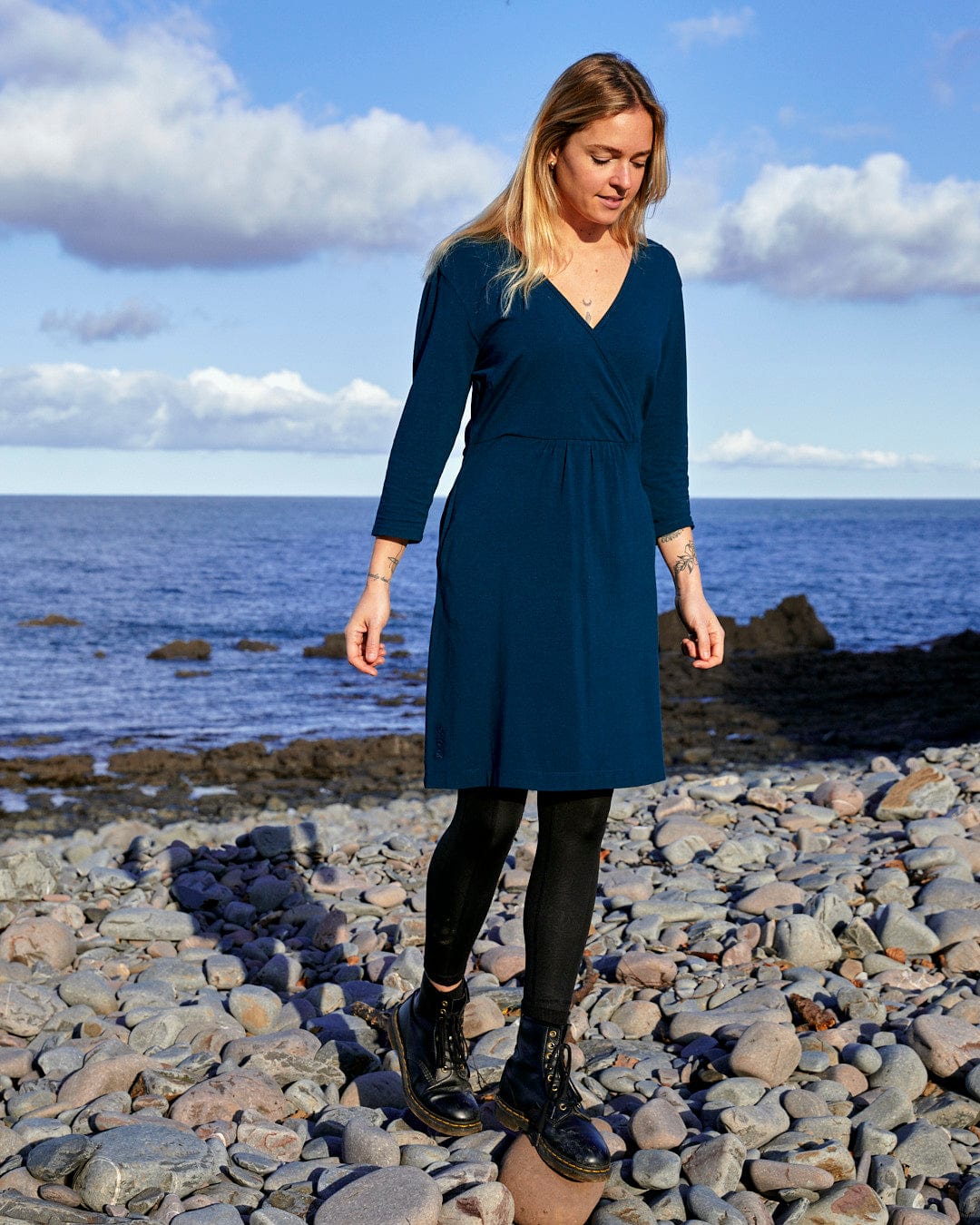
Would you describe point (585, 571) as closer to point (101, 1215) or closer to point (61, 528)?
point (101, 1215)

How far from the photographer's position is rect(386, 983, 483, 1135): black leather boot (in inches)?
105

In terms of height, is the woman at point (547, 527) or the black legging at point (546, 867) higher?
the woman at point (547, 527)

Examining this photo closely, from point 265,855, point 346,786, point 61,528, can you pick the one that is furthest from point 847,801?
point 61,528

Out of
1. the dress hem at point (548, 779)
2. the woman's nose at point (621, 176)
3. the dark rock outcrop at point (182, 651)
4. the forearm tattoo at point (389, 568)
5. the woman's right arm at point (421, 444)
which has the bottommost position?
the dark rock outcrop at point (182, 651)

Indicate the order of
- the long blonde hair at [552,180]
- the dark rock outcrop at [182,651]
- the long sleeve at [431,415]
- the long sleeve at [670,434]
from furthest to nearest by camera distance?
1. the dark rock outcrop at [182,651]
2. the long sleeve at [670,434]
3. the long sleeve at [431,415]
4. the long blonde hair at [552,180]

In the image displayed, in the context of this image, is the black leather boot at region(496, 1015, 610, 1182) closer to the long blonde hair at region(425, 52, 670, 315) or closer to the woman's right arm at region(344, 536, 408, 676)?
the woman's right arm at region(344, 536, 408, 676)

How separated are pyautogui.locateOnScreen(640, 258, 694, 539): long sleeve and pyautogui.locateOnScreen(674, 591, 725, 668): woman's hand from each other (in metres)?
0.17

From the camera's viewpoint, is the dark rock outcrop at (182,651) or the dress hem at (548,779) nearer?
the dress hem at (548,779)

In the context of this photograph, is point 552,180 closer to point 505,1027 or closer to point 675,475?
point 675,475

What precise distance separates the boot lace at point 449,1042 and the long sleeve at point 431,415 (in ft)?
3.67

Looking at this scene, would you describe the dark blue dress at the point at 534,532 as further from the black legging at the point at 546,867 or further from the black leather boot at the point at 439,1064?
the black leather boot at the point at 439,1064

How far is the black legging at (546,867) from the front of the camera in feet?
8.14

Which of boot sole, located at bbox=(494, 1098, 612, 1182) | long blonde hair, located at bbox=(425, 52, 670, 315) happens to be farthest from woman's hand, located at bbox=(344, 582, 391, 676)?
boot sole, located at bbox=(494, 1098, 612, 1182)

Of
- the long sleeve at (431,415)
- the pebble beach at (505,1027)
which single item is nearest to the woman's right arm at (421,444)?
the long sleeve at (431,415)
